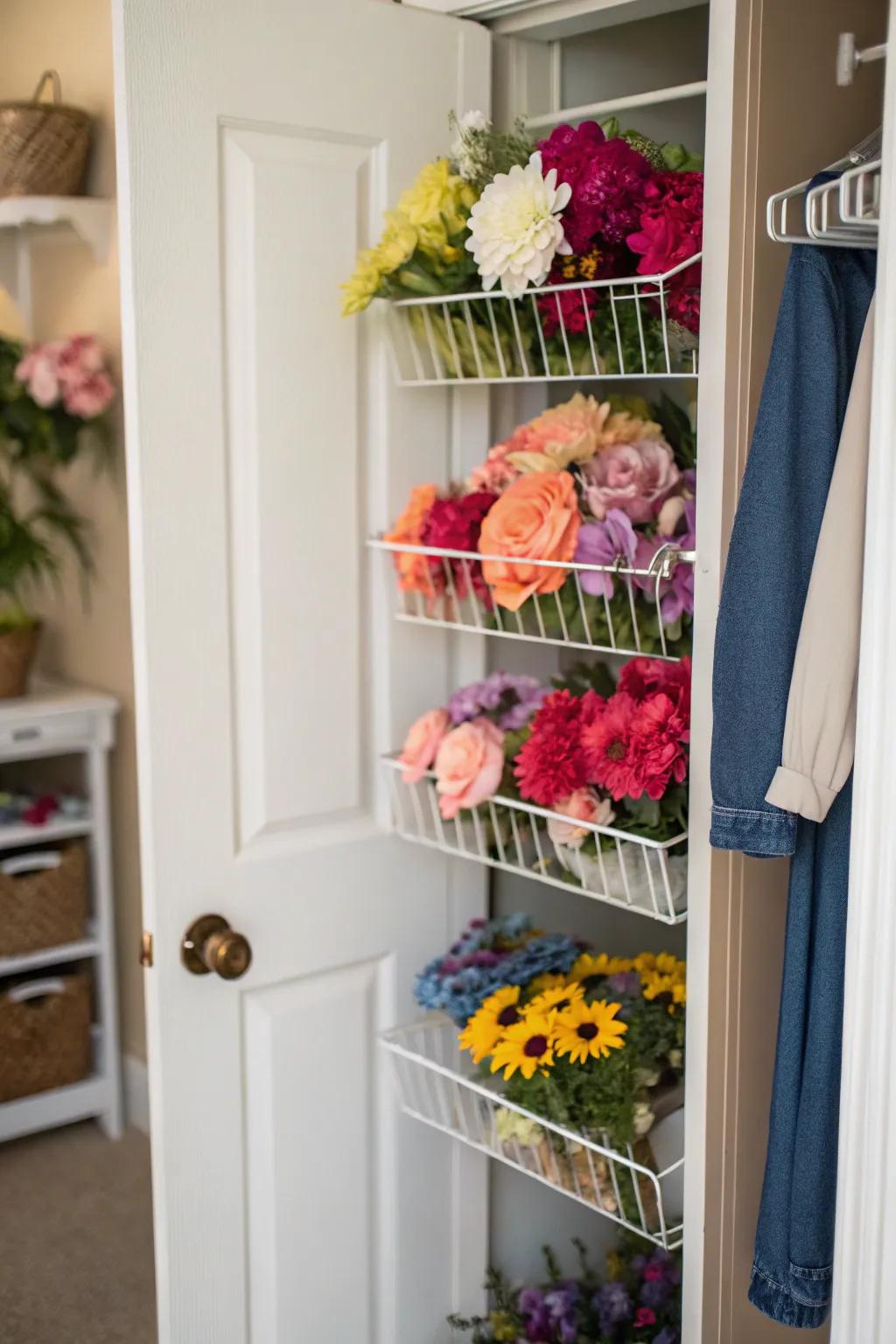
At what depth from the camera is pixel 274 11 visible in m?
1.52

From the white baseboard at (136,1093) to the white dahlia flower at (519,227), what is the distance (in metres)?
2.34

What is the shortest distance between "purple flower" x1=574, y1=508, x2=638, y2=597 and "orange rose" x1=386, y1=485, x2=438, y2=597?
0.24 meters

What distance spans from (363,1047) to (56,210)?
197 centimetres

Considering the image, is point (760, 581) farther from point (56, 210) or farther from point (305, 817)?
point (56, 210)

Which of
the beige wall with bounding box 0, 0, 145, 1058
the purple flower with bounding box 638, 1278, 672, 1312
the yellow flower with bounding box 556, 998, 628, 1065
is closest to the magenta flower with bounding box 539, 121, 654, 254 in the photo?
the yellow flower with bounding box 556, 998, 628, 1065

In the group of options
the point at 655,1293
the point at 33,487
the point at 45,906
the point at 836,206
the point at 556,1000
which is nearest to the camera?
the point at 836,206

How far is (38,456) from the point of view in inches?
126

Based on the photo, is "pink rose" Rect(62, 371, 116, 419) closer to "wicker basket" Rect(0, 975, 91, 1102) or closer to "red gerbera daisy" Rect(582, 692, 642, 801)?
"wicker basket" Rect(0, 975, 91, 1102)

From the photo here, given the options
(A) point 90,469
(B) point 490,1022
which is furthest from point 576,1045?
(A) point 90,469

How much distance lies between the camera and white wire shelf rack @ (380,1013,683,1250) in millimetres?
1503

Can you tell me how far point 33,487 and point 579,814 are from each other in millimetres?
2210

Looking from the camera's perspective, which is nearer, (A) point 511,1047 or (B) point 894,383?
(B) point 894,383

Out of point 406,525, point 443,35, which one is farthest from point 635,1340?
point 443,35

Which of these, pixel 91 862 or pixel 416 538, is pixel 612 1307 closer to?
pixel 416 538
